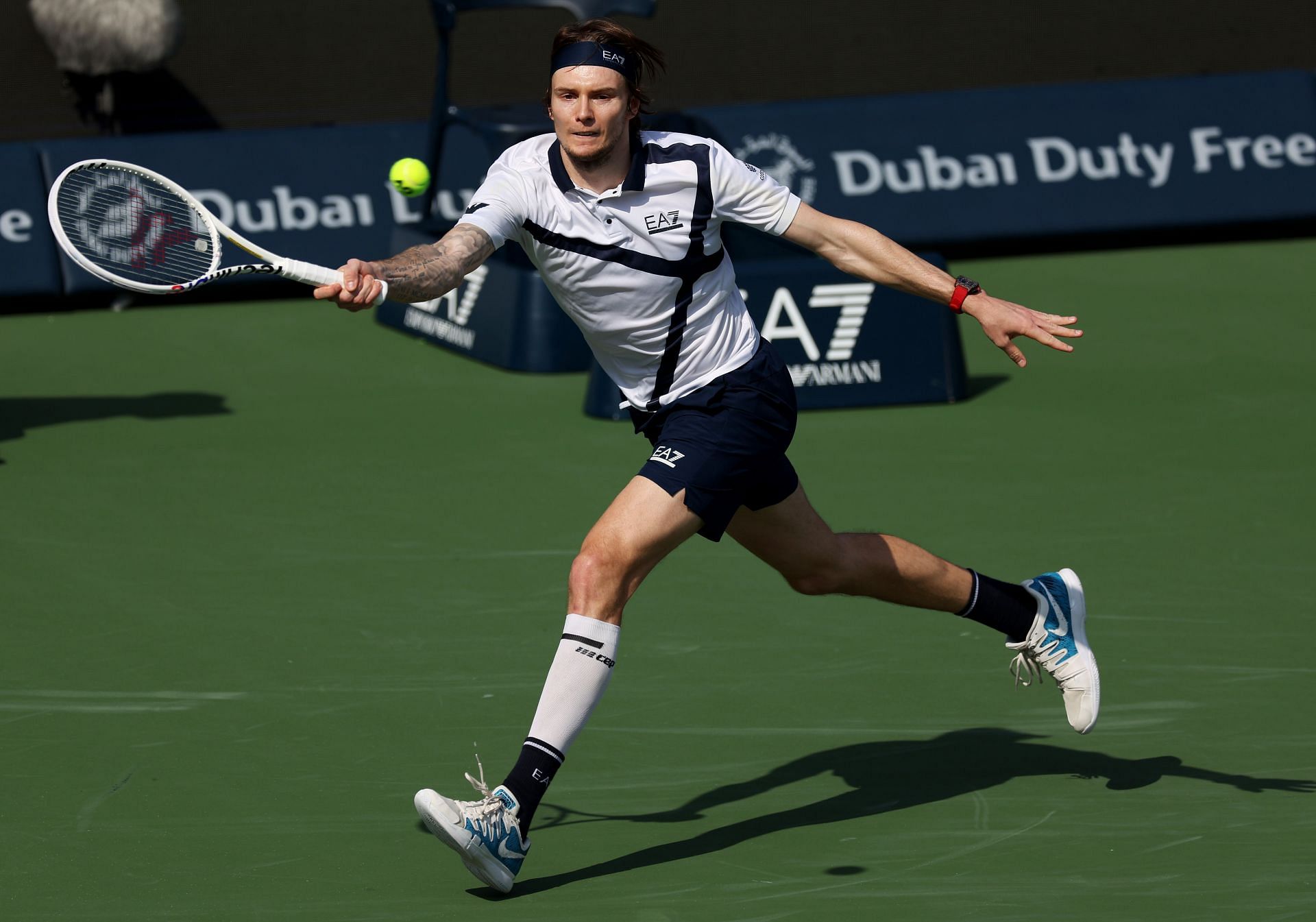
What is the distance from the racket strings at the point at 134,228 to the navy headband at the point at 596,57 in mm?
1080

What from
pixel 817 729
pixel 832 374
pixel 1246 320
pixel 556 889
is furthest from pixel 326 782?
pixel 1246 320

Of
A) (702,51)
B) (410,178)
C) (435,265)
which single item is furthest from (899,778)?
(702,51)

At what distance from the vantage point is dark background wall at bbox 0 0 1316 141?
14.1 m

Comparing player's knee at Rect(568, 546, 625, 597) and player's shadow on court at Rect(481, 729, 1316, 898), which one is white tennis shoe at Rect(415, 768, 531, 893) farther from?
player's knee at Rect(568, 546, 625, 597)

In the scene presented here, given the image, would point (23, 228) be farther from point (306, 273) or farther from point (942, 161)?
point (306, 273)

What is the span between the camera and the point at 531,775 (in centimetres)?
459

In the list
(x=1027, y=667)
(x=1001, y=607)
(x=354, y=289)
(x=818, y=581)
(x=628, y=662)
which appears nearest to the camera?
(x=354, y=289)

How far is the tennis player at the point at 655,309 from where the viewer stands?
15.2 feet

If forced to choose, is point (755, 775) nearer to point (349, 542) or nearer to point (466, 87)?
point (349, 542)

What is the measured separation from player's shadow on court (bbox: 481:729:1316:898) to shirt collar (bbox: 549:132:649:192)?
1.65 m

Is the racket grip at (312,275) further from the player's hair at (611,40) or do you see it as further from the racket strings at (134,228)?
the player's hair at (611,40)

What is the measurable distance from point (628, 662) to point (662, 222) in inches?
70.3

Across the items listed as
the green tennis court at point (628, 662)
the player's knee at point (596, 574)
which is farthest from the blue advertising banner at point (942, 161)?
the player's knee at point (596, 574)

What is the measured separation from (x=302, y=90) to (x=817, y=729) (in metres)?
9.83
